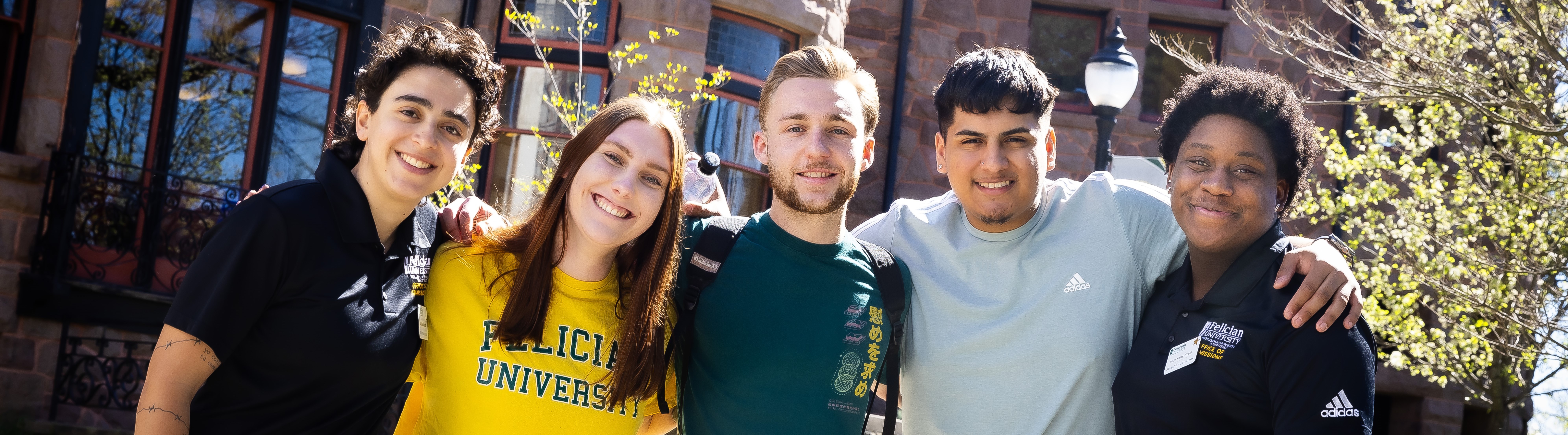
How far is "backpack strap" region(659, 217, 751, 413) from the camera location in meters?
2.84

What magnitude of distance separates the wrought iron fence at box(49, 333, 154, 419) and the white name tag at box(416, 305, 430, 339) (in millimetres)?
4611

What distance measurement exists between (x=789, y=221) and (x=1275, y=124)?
4.53 ft

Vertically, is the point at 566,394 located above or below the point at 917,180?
below

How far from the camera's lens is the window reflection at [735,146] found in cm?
812

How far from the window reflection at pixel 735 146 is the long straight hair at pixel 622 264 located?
16.9 ft

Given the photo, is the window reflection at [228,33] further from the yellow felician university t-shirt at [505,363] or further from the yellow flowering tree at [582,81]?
the yellow felician university t-shirt at [505,363]

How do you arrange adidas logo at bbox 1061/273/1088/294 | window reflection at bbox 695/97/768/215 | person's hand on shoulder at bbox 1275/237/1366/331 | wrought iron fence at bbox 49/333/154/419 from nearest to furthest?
1. person's hand on shoulder at bbox 1275/237/1366/331
2. adidas logo at bbox 1061/273/1088/294
3. wrought iron fence at bbox 49/333/154/419
4. window reflection at bbox 695/97/768/215

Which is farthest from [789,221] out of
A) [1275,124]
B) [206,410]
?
[206,410]

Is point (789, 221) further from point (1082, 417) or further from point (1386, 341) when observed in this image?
point (1386, 341)

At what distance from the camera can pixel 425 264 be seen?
2766 mm

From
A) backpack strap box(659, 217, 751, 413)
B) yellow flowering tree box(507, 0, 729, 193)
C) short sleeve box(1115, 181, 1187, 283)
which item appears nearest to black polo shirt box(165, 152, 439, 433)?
backpack strap box(659, 217, 751, 413)

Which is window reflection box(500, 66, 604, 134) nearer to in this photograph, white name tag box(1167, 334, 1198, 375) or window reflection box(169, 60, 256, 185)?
window reflection box(169, 60, 256, 185)

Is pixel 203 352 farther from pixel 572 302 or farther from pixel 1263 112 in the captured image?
pixel 1263 112

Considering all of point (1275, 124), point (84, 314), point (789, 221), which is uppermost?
point (1275, 124)
